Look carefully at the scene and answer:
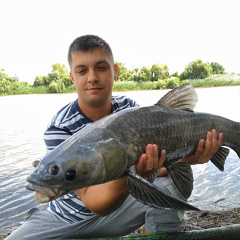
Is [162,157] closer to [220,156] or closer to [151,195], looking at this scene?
[151,195]

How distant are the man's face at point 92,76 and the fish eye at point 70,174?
1081 millimetres

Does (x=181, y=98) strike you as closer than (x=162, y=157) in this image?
No

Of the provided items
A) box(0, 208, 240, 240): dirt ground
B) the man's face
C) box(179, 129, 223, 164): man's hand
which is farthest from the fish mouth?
box(0, 208, 240, 240): dirt ground

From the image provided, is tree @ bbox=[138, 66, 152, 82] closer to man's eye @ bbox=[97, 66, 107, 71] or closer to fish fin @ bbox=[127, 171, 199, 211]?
man's eye @ bbox=[97, 66, 107, 71]

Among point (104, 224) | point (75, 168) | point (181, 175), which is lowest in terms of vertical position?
point (104, 224)

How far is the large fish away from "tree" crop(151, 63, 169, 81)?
226 ft

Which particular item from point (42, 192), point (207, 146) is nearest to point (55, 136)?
point (42, 192)

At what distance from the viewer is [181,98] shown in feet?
7.34

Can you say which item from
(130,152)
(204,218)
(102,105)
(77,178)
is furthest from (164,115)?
(204,218)

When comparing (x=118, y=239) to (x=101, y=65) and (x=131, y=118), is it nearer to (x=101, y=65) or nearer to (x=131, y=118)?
(x=131, y=118)

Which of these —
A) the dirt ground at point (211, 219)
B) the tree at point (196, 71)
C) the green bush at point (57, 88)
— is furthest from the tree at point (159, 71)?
the dirt ground at point (211, 219)

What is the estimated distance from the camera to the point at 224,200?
4484 millimetres

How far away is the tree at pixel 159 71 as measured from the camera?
232 feet

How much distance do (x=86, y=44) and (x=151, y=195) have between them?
1.49 meters
